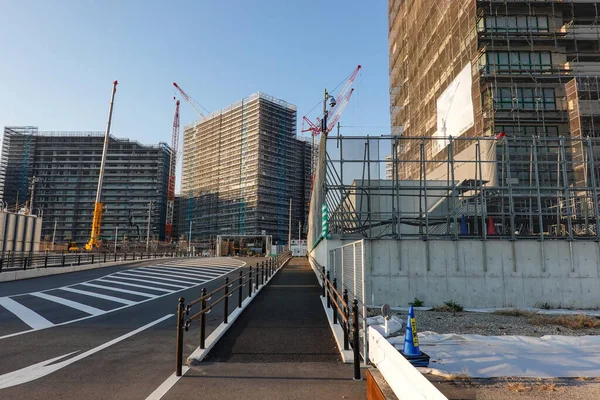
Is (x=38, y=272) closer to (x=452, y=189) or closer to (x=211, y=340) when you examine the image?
(x=211, y=340)

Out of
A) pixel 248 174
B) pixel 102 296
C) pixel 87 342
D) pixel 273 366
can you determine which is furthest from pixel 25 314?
pixel 248 174

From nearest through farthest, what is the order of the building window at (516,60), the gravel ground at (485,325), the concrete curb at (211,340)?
the concrete curb at (211,340)
the gravel ground at (485,325)
the building window at (516,60)

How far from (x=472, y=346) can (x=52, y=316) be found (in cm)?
1008

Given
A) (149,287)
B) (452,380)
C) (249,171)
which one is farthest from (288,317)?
(249,171)

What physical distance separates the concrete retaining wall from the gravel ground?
1.43 m

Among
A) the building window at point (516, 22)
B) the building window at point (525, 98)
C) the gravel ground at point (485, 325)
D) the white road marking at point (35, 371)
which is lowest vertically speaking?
the gravel ground at point (485, 325)

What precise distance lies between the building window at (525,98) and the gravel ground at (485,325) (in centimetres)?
2196

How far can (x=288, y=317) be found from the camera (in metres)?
9.39

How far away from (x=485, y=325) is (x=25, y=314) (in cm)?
1204

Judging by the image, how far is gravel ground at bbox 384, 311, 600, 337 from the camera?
8469 mm

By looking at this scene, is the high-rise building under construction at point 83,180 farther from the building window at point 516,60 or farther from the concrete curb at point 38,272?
the building window at point 516,60

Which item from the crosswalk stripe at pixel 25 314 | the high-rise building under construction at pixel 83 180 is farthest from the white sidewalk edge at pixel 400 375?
the high-rise building under construction at pixel 83 180

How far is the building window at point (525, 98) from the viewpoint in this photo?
27594mm

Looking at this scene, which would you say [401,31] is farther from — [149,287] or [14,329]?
[14,329]
